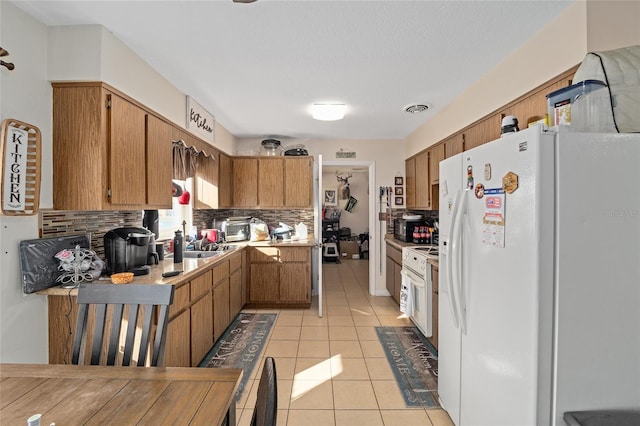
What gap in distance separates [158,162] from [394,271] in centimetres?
317

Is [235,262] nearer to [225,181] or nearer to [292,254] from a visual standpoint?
[292,254]

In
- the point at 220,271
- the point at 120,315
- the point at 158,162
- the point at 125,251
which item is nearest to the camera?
the point at 120,315

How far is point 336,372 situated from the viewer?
8.00 feet

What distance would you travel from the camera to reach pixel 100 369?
3.70 ft

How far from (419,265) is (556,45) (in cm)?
203

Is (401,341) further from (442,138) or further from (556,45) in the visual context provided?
(556,45)

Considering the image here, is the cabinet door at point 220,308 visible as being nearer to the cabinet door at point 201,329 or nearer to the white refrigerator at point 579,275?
the cabinet door at point 201,329

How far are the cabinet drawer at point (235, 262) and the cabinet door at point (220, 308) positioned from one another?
0.18 meters

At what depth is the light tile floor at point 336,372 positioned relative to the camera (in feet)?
6.37

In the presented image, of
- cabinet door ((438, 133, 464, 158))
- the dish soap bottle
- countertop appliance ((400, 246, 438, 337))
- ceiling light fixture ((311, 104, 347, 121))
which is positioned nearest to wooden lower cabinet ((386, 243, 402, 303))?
countertop appliance ((400, 246, 438, 337))

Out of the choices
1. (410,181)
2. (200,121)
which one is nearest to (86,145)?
(200,121)

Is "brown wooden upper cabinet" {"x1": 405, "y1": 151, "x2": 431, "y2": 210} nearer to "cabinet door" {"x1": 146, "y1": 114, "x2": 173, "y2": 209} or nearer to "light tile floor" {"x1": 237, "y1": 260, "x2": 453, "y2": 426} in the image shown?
"light tile floor" {"x1": 237, "y1": 260, "x2": 453, "y2": 426}

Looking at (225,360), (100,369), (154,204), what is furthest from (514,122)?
(225,360)

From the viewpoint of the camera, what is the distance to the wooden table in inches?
34.5
